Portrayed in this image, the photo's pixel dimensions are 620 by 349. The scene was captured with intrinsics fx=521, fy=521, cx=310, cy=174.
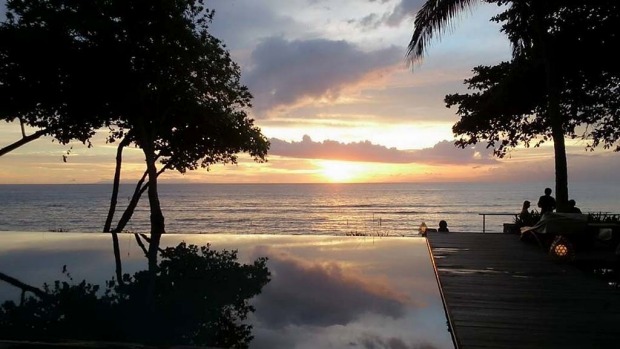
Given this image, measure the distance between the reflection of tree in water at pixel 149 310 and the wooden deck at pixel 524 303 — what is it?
8.72ft

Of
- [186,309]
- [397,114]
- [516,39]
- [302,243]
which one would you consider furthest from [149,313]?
[397,114]

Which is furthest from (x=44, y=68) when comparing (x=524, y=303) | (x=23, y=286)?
(x=524, y=303)

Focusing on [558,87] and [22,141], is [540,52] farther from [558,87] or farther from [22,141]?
[22,141]

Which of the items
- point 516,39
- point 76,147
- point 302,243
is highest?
point 516,39

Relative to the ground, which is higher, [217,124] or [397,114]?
[397,114]

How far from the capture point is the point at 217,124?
2020cm

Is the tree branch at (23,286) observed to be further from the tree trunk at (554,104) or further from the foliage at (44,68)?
the tree trunk at (554,104)

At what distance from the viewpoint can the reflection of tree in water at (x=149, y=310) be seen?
6.25 m

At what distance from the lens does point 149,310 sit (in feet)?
24.5

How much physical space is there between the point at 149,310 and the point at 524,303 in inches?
200

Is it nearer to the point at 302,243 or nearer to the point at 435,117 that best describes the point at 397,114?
the point at 435,117

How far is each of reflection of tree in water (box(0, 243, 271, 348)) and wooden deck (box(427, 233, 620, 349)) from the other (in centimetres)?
266

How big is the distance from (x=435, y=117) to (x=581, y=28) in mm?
18674

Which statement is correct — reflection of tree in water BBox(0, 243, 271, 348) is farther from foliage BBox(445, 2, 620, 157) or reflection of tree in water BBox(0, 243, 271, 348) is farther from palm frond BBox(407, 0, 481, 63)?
foliage BBox(445, 2, 620, 157)
